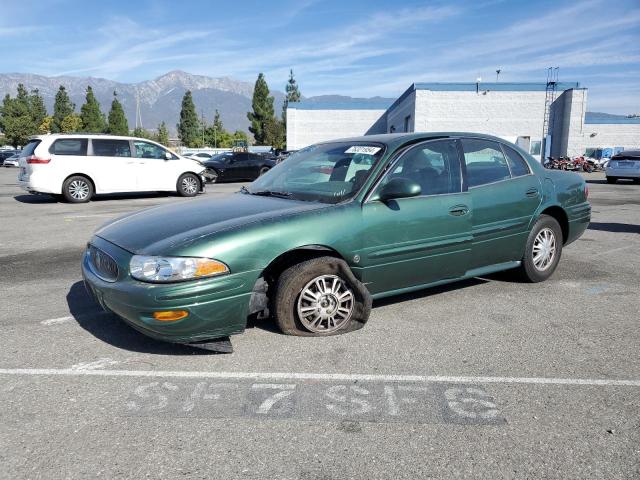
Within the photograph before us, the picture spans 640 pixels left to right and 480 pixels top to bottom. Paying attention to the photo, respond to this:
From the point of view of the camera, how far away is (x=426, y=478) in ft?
7.18

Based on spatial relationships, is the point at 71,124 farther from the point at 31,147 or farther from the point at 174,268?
the point at 174,268

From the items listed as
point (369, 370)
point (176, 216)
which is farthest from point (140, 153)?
point (369, 370)

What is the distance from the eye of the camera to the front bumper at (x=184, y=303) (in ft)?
10.3

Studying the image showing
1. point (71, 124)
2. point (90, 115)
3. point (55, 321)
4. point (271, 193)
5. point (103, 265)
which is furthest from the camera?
point (71, 124)

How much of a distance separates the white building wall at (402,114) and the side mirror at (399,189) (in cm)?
3659

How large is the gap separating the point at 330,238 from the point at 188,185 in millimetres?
11721

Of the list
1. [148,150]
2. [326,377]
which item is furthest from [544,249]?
[148,150]

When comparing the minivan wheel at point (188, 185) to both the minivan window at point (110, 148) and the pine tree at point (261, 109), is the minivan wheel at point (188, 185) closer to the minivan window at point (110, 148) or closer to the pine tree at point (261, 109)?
the minivan window at point (110, 148)

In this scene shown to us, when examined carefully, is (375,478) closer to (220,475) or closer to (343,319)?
(220,475)

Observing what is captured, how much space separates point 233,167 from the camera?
836 inches

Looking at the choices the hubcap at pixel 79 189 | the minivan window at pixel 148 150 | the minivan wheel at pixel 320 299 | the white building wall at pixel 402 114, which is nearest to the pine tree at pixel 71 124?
the white building wall at pixel 402 114

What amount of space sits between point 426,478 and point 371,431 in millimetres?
423

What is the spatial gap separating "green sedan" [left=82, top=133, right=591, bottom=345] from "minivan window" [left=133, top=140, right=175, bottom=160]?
961 centimetres

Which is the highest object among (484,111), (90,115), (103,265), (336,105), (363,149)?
(90,115)
